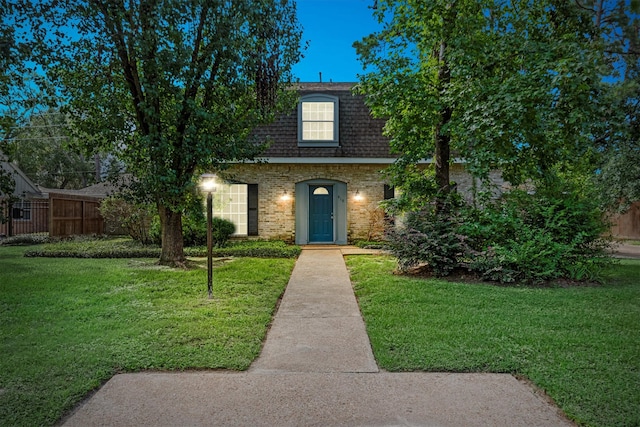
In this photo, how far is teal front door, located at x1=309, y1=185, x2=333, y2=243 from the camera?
14.1 m

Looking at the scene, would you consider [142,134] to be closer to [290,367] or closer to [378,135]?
[290,367]

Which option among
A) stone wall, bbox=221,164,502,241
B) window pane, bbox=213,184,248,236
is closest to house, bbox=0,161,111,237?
window pane, bbox=213,184,248,236

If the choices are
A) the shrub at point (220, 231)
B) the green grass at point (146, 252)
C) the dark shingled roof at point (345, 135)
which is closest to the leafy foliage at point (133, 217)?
the green grass at point (146, 252)

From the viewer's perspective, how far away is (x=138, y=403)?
284 cm

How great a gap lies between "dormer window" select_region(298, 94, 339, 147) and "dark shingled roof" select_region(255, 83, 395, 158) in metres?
0.27

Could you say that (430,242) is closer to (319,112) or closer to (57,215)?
(319,112)

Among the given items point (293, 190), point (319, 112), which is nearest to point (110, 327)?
point (293, 190)

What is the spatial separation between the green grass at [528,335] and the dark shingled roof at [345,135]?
291 inches

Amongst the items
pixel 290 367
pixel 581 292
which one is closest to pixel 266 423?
pixel 290 367

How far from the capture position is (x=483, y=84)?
713cm

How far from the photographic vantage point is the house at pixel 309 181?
541 inches

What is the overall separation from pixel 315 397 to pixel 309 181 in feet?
36.8

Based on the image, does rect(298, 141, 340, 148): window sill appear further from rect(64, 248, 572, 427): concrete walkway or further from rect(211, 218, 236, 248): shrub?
rect(64, 248, 572, 427): concrete walkway

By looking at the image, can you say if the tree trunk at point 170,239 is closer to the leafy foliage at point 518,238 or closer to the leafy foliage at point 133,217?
the leafy foliage at point 133,217
